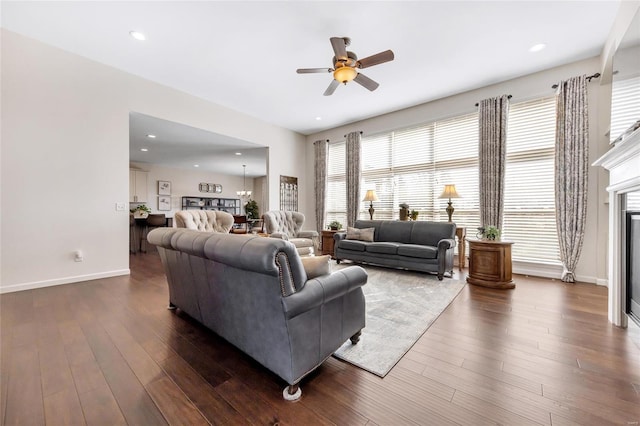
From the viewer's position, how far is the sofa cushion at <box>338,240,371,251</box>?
4.55 metres

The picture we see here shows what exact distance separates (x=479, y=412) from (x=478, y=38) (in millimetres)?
3894

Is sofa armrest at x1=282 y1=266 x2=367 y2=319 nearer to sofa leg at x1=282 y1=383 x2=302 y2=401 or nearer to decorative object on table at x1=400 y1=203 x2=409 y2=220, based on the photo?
sofa leg at x1=282 y1=383 x2=302 y2=401

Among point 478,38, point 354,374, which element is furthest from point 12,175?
point 478,38

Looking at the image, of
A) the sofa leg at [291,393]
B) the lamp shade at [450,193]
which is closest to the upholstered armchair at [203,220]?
the sofa leg at [291,393]

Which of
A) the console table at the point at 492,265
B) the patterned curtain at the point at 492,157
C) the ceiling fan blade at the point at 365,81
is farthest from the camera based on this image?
the patterned curtain at the point at 492,157

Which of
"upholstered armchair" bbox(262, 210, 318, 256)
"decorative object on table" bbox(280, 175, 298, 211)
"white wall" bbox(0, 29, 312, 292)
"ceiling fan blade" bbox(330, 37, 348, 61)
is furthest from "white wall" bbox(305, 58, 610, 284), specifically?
"white wall" bbox(0, 29, 312, 292)

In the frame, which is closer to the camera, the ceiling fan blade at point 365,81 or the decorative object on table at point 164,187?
the ceiling fan blade at point 365,81

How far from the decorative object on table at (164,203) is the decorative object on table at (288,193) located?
5.46m

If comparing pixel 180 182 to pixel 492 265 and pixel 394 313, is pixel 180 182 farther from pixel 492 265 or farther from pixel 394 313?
pixel 492 265

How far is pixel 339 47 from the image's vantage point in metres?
2.67

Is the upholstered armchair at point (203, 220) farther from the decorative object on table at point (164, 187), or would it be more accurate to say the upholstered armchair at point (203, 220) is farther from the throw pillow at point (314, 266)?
the decorative object on table at point (164, 187)


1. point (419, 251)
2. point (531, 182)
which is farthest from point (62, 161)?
point (531, 182)

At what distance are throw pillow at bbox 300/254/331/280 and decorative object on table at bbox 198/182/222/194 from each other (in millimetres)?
10199

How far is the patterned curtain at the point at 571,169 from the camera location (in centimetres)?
353
